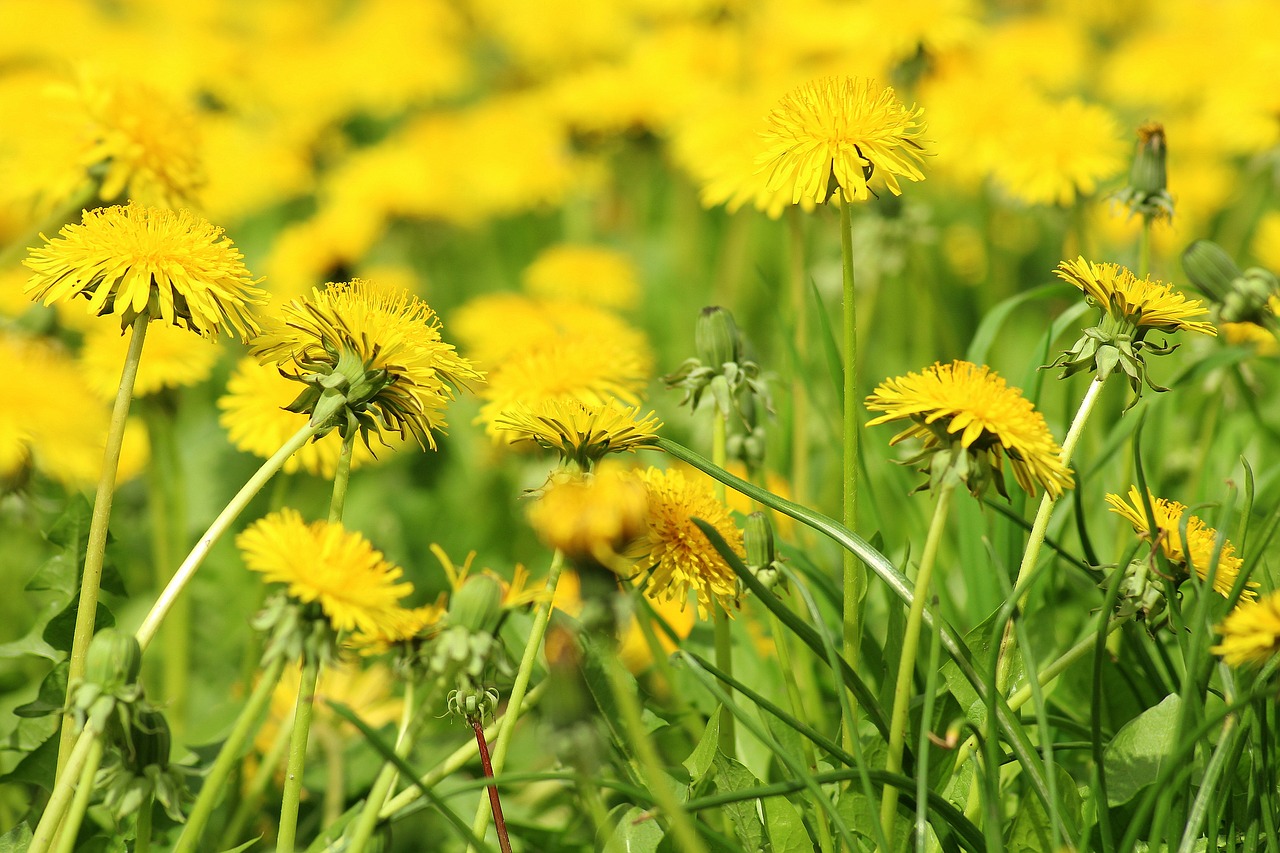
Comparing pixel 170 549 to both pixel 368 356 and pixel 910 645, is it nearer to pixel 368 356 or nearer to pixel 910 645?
pixel 368 356

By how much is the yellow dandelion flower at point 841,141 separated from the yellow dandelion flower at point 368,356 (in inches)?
16.0

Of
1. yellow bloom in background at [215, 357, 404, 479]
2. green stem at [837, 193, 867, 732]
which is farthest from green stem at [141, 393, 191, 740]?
green stem at [837, 193, 867, 732]

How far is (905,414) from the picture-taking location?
105cm

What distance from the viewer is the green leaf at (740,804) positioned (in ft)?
4.19

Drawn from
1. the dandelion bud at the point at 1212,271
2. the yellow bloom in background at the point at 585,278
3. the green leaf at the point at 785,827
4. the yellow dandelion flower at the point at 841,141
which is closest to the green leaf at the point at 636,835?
the green leaf at the point at 785,827

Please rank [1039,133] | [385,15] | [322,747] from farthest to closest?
[385,15]
[1039,133]
[322,747]

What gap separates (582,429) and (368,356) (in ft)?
0.73

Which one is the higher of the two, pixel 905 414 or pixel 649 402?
pixel 905 414

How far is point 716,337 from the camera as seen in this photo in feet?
4.67

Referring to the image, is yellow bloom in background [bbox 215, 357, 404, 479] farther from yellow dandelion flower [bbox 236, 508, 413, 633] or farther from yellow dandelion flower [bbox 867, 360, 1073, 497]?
yellow dandelion flower [bbox 867, 360, 1073, 497]

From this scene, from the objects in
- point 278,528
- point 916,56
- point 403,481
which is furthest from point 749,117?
point 278,528

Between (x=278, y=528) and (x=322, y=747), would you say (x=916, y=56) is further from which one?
(x=278, y=528)

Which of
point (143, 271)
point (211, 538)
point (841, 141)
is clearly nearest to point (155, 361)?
point (143, 271)

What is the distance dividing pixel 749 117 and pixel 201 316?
199cm
